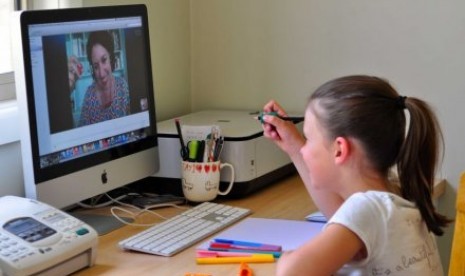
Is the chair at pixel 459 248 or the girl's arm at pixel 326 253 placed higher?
the girl's arm at pixel 326 253

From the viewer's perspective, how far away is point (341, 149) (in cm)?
143

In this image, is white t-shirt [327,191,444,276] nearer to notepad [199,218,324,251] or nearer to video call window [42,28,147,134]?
notepad [199,218,324,251]

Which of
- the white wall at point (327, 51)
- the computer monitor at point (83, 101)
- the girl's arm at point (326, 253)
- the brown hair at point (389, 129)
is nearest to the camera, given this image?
the girl's arm at point (326, 253)

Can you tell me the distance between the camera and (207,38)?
2604 mm

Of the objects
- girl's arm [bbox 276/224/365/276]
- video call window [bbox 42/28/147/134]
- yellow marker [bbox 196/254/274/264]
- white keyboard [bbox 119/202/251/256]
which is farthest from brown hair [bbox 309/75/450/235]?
video call window [bbox 42/28/147/134]

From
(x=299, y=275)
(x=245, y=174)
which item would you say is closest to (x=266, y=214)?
(x=245, y=174)

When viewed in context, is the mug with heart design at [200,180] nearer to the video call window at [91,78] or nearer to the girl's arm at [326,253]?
the video call window at [91,78]

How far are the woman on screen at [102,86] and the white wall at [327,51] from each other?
2.39 ft

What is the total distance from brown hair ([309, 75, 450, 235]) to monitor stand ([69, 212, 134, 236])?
2.05ft

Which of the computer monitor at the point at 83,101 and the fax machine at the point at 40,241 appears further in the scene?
the computer monitor at the point at 83,101

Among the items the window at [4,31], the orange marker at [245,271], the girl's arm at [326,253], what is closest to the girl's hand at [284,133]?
the orange marker at [245,271]

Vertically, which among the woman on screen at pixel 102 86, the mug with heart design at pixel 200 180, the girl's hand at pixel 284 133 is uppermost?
the woman on screen at pixel 102 86

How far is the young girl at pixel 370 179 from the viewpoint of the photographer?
1.31 metres

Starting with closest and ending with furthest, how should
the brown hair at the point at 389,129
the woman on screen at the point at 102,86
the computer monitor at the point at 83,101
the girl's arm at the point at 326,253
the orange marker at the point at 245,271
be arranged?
the girl's arm at the point at 326,253, the brown hair at the point at 389,129, the orange marker at the point at 245,271, the computer monitor at the point at 83,101, the woman on screen at the point at 102,86
